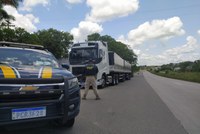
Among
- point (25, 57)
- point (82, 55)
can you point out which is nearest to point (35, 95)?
point (25, 57)

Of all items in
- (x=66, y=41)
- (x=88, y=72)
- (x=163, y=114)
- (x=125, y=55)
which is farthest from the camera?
(x=125, y=55)

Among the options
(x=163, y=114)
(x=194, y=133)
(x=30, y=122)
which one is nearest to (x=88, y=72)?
(x=163, y=114)

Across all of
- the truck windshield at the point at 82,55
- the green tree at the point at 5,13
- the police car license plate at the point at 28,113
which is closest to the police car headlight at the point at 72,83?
the police car license plate at the point at 28,113

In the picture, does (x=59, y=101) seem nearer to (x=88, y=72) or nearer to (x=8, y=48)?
(x=8, y=48)

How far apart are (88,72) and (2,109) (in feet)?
23.8

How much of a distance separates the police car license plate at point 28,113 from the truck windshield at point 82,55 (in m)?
13.3

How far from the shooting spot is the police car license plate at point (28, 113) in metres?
4.06

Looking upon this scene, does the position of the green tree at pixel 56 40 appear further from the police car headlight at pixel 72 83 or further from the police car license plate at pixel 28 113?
the police car license plate at pixel 28 113

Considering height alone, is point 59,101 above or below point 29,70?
below

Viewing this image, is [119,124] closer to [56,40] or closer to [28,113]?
[28,113]

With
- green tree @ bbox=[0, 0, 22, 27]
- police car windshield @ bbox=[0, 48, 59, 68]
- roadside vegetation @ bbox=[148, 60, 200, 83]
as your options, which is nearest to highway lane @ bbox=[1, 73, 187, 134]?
police car windshield @ bbox=[0, 48, 59, 68]

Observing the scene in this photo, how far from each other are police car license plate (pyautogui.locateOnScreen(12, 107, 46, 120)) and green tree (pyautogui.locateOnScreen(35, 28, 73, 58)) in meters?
55.1

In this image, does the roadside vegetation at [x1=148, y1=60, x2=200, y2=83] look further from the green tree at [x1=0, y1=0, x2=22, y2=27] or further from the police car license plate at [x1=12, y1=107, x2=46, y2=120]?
the police car license plate at [x1=12, y1=107, x2=46, y2=120]

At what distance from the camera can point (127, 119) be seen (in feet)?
22.8
